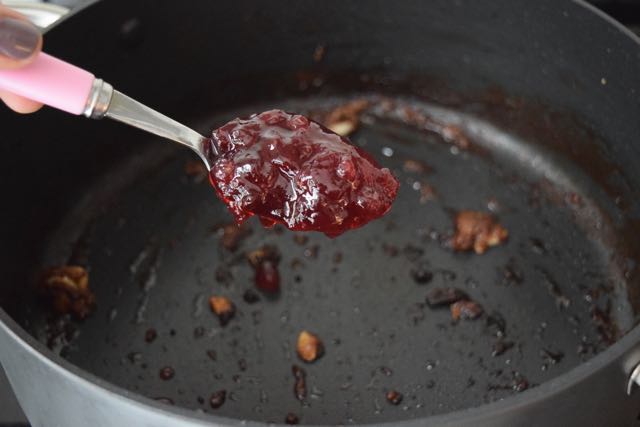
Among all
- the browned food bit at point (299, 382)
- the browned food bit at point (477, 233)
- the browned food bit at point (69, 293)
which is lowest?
the browned food bit at point (69, 293)

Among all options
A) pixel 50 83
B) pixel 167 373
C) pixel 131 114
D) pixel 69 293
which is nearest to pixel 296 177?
pixel 131 114

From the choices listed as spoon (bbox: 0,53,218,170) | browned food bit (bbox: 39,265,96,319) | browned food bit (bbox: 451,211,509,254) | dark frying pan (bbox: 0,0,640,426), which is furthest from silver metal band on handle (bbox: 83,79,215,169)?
browned food bit (bbox: 451,211,509,254)

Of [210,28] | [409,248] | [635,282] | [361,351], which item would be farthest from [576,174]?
[210,28]

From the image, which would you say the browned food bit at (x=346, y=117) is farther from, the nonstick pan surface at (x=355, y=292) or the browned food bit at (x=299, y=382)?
the browned food bit at (x=299, y=382)

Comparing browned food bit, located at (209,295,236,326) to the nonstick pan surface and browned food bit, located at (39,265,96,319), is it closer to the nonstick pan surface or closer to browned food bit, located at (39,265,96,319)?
the nonstick pan surface

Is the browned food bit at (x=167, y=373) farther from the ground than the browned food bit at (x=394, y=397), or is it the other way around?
the browned food bit at (x=394, y=397)

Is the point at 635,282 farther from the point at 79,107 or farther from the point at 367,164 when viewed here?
the point at 79,107

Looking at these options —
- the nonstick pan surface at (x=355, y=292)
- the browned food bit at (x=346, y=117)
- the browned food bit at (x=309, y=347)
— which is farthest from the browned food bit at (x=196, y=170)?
the browned food bit at (x=309, y=347)
